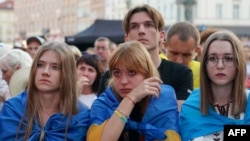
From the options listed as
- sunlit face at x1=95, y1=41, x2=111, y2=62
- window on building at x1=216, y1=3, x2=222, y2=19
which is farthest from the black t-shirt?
window on building at x1=216, y1=3, x2=222, y2=19

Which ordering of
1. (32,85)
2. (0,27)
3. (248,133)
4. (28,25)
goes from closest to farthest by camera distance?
1. (248,133)
2. (32,85)
3. (28,25)
4. (0,27)

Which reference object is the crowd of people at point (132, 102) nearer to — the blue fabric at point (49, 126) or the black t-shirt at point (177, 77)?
the blue fabric at point (49, 126)

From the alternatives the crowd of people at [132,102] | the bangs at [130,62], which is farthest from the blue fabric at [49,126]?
the bangs at [130,62]

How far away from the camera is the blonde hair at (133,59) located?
4.27 metres

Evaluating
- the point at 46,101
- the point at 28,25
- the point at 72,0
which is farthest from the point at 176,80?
the point at 28,25

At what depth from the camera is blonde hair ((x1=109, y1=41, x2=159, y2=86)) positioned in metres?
4.27

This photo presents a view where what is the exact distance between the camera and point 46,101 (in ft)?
15.2

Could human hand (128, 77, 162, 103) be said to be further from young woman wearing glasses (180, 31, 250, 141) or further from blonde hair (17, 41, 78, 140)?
blonde hair (17, 41, 78, 140)

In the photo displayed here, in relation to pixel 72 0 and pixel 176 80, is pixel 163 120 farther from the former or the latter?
pixel 72 0

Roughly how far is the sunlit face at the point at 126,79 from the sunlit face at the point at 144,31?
787 millimetres

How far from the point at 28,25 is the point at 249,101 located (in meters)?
113

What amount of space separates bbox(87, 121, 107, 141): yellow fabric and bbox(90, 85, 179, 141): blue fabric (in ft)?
0.10

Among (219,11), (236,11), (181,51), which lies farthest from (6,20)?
(181,51)

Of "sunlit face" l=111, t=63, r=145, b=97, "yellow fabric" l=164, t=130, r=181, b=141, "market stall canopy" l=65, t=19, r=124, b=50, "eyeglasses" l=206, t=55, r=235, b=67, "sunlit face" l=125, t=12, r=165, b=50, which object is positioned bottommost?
"market stall canopy" l=65, t=19, r=124, b=50
